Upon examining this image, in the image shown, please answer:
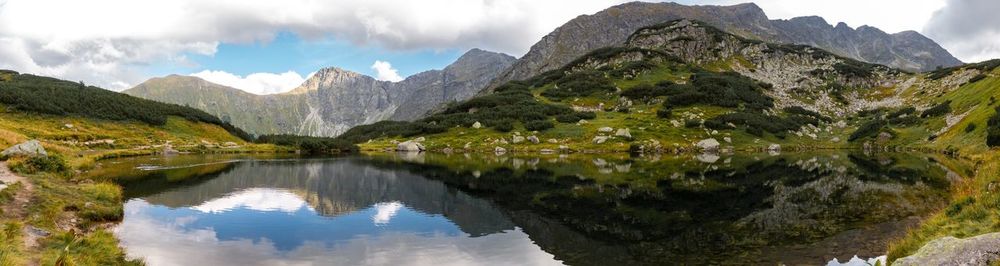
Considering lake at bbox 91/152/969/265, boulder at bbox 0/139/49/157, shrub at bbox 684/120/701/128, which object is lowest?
lake at bbox 91/152/969/265

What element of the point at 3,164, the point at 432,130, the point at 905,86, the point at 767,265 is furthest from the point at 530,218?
the point at 905,86

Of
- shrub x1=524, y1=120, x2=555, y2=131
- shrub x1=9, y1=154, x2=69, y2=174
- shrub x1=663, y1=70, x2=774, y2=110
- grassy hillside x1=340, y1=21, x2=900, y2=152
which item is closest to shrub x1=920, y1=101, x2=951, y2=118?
grassy hillside x1=340, y1=21, x2=900, y2=152

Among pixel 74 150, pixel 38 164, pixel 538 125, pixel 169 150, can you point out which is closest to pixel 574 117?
pixel 538 125

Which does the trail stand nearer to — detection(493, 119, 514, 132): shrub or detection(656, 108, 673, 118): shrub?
detection(493, 119, 514, 132): shrub

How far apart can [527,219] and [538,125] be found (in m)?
116

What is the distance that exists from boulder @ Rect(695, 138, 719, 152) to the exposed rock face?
113 metres

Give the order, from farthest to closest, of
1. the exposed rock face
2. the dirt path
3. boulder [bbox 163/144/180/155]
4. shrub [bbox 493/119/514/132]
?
shrub [bbox 493/119/514/132] < boulder [bbox 163/144/180/155] < the dirt path < the exposed rock face

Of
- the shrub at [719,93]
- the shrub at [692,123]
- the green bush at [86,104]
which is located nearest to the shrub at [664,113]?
the shrub at [692,123]

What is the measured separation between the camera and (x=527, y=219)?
31.3m

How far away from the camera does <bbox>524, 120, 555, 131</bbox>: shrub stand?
145875 millimetres

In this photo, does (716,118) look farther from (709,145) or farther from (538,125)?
(538,125)

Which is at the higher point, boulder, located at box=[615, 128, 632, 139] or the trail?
boulder, located at box=[615, 128, 632, 139]

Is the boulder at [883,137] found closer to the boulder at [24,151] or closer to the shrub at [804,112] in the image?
the shrub at [804,112]

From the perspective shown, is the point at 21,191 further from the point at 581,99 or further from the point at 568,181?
the point at 581,99
